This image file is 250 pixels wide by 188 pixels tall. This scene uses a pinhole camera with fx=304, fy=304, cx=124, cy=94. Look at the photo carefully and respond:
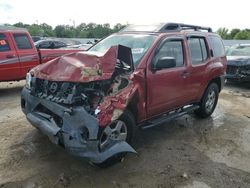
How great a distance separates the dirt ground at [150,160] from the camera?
395cm

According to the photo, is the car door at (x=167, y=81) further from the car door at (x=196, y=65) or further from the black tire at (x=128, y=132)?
the black tire at (x=128, y=132)

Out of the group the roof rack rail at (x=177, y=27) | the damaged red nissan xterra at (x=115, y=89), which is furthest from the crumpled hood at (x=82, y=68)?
the roof rack rail at (x=177, y=27)

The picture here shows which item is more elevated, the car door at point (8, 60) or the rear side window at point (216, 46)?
the rear side window at point (216, 46)

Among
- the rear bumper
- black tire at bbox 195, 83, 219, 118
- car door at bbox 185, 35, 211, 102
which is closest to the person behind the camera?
the rear bumper

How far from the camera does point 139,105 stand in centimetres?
456

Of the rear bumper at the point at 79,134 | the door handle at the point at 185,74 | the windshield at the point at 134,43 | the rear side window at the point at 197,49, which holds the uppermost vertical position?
the windshield at the point at 134,43

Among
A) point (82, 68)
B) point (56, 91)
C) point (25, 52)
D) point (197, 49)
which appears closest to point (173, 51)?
point (197, 49)

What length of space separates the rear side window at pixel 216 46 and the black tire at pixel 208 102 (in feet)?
2.31

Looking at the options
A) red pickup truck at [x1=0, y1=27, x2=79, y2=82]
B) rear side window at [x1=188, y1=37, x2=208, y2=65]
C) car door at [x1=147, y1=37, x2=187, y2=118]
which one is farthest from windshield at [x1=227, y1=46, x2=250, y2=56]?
red pickup truck at [x1=0, y1=27, x2=79, y2=82]

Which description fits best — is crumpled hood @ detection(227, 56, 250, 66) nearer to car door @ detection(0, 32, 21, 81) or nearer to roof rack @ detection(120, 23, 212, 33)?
roof rack @ detection(120, 23, 212, 33)

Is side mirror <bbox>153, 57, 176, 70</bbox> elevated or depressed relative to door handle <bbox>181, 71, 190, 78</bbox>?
elevated

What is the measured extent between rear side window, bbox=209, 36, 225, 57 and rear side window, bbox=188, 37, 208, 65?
1.37 ft

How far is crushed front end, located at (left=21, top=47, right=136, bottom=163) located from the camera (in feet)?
12.2

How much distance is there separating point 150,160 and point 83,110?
1453mm
